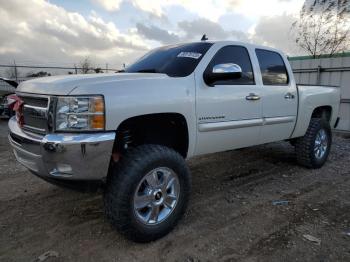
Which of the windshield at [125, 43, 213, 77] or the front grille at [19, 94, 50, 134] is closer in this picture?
the front grille at [19, 94, 50, 134]

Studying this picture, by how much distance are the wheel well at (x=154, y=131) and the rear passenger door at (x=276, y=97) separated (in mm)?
1422

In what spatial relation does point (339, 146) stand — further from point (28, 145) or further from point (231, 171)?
point (28, 145)

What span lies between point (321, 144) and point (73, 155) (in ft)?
15.6

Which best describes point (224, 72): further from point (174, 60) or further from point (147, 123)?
point (147, 123)

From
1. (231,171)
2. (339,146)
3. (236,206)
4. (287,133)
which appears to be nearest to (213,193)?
(236,206)

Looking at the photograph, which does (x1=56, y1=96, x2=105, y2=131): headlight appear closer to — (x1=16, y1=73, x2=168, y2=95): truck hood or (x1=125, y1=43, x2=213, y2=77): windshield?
(x1=16, y1=73, x2=168, y2=95): truck hood

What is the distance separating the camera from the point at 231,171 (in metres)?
5.48

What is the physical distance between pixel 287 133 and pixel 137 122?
283cm

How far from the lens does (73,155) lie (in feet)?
8.49

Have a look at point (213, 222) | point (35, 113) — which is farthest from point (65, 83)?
point (213, 222)

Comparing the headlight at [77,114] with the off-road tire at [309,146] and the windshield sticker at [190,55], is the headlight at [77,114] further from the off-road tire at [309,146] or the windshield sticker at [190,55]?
the off-road tire at [309,146]

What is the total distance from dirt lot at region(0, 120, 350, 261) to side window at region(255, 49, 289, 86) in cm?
154

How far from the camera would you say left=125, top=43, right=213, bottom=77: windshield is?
361 cm

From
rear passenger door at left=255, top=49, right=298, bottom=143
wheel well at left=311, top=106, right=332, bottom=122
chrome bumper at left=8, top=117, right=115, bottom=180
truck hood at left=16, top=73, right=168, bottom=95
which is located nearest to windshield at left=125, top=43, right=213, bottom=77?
truck hood at left=16, top=73, right=168, bottom=95
